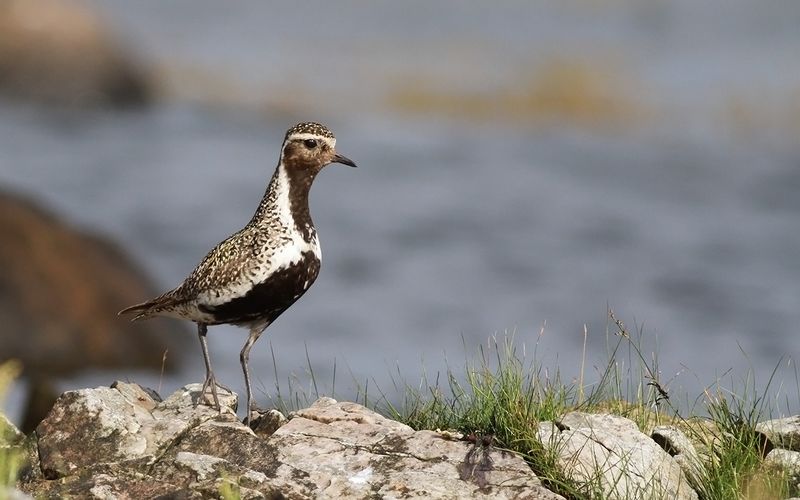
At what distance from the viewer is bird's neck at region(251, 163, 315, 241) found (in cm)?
877

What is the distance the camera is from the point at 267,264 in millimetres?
8500

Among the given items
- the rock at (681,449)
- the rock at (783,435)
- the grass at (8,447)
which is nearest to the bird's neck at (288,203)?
the grass at (8,447)

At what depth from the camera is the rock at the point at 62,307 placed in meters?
18.8

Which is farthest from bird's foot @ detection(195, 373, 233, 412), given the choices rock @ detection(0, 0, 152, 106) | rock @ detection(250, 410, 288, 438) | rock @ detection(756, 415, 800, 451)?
rock @ detection(0, 0, 152, 106)

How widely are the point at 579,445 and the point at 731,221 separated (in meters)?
23.8

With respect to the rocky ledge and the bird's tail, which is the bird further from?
the rocky ledge

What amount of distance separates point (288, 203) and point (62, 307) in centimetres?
1094

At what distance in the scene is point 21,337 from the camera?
18891 mm

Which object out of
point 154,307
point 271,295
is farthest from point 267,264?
point 154,307

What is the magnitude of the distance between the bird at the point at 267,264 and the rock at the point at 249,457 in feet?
1.55

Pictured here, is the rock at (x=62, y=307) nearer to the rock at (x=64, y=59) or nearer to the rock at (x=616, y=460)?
the rock at (x=616, y=460)

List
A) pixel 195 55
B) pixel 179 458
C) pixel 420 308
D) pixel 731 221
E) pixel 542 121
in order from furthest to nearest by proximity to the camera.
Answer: pixel 195 55
pixel 542 121
pixel 731 221
pixel 420 308
pixel 179 458

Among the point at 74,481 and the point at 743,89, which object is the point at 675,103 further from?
the point at 74,481

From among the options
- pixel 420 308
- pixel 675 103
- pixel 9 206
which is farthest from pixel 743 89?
pixel 9 206
